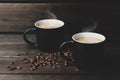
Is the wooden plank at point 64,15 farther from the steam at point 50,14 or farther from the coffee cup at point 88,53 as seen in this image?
the coffee cup at point 88,53

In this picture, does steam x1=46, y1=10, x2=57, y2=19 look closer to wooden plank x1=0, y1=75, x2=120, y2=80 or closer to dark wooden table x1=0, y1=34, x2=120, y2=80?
dark wooden table x1=0, y1=34, x2=120, y2=80

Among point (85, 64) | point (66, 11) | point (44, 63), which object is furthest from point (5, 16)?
point (85, 64)

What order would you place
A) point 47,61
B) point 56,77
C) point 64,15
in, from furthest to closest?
point 64,15
point 47,61
point 56,77

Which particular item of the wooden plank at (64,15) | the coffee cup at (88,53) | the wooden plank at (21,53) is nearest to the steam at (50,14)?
the wooden plank at (64,15)

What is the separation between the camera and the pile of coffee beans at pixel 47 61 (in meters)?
0.95

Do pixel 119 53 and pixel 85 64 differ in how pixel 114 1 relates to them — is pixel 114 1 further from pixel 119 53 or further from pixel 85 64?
pixel 85 64

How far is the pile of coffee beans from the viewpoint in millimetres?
954

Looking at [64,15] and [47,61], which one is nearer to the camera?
[47,61]

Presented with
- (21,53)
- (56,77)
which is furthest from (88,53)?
(21,53)

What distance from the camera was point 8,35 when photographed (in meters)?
1.24

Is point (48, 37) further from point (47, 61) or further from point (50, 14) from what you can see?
point (50, 14)

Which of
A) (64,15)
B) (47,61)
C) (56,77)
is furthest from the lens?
(64,15)

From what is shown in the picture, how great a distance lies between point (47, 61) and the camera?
98 cm

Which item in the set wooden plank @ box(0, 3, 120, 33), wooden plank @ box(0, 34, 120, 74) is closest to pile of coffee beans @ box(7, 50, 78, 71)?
wooden plank @ box(0, 34, 120, 74)
